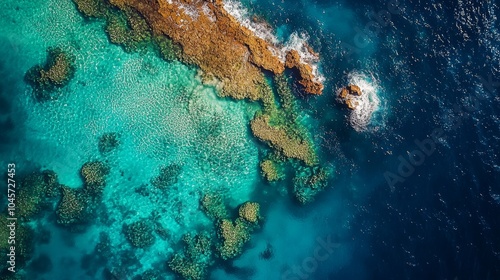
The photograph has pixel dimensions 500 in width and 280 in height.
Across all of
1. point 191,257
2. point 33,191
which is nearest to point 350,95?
point 191,257

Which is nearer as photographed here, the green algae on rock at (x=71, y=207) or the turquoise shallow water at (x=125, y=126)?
the turquoise shallow water at (x=125, y=126)

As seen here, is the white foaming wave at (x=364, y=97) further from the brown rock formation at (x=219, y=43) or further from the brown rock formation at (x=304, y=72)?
the brown rock formation at (x=219, y=43)

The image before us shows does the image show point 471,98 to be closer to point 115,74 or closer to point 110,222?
point 115,74

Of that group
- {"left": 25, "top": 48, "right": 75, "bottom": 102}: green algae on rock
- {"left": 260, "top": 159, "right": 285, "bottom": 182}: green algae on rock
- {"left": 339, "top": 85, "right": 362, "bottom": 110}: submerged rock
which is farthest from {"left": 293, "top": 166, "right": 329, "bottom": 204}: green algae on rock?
{"left": 25, "top": 48, "right": 75, "bottom": 102}: green algae on rock

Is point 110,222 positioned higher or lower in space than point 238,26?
lower

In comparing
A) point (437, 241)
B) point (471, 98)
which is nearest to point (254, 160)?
point (437, 241)

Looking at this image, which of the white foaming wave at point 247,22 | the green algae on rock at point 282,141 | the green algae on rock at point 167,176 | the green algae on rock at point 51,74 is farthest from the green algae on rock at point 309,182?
the green algae on rock at point 51,74
